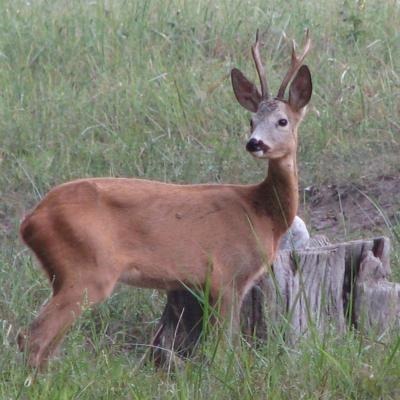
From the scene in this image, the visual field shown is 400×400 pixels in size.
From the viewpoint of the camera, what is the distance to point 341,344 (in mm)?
5184

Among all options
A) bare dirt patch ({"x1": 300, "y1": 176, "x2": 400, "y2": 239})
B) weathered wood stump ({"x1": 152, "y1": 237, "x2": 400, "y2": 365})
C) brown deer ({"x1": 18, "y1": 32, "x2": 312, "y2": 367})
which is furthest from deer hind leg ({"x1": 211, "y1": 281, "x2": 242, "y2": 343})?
bare dirt patch ({"x1": 300, "y1": 176, "x2": 400, "y2": 239})

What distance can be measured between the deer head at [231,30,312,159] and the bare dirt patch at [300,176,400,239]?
1.38 meters

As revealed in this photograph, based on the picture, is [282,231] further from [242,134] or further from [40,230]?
[242,134]

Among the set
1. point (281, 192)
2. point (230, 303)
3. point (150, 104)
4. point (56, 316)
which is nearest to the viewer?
point (56, 316)

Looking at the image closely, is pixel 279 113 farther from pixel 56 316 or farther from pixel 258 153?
pixel 56 316

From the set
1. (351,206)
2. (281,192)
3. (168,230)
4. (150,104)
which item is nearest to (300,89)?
(281,192)

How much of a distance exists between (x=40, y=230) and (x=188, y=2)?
5.59m

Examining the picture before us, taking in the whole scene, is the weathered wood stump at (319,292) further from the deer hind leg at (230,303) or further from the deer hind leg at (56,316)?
the deer hind leg at (56,316)

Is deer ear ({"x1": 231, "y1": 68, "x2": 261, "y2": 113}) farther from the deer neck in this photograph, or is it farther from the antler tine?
the deer neck

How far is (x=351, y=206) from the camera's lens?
27.1ft

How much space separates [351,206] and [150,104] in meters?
2.03

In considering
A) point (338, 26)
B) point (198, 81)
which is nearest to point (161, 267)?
point (198, 81)

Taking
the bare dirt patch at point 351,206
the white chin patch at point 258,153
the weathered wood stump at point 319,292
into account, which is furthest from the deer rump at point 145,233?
the bare dirt patch at point 351,206

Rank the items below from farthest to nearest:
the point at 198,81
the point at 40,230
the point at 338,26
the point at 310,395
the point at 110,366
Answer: the point at 338,26 < the point at 198,81 < the point at 40,230 < the point at 110,366 < the point at 310,395
